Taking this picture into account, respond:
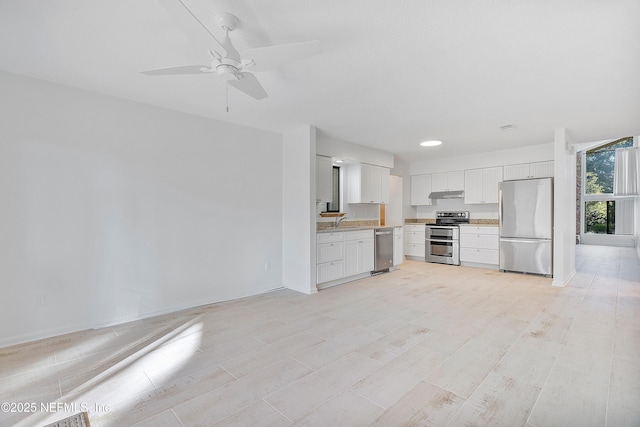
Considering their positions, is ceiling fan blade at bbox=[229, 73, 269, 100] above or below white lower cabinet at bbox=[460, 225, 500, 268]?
above

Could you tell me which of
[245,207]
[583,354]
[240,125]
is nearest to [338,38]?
[240,125]

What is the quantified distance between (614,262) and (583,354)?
21.6 ft

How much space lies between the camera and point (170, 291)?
12.0 ft

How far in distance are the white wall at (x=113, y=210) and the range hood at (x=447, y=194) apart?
4.65 m

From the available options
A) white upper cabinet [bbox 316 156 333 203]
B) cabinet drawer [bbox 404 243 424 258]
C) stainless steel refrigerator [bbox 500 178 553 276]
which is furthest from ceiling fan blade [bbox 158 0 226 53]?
cabinet drawer [bbox 404 243 424 258]

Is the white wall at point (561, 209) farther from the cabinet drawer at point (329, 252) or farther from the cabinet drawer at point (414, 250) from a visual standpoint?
the cabinet drawer at point (329, 252)

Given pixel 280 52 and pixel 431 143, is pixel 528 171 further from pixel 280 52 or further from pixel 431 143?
pixel 280 52

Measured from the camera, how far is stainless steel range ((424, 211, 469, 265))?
6.62 meters

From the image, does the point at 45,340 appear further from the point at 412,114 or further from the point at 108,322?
the point at 412,114

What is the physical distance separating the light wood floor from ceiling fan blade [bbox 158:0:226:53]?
2261 mm

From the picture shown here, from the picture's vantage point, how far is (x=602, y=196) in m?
11.2

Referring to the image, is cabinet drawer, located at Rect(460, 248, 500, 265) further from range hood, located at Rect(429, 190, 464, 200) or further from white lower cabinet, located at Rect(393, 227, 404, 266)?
white lower cabinet, located at Rect(393, 227, 404, 266)

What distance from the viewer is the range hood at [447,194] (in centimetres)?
679

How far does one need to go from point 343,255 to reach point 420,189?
3496mm
